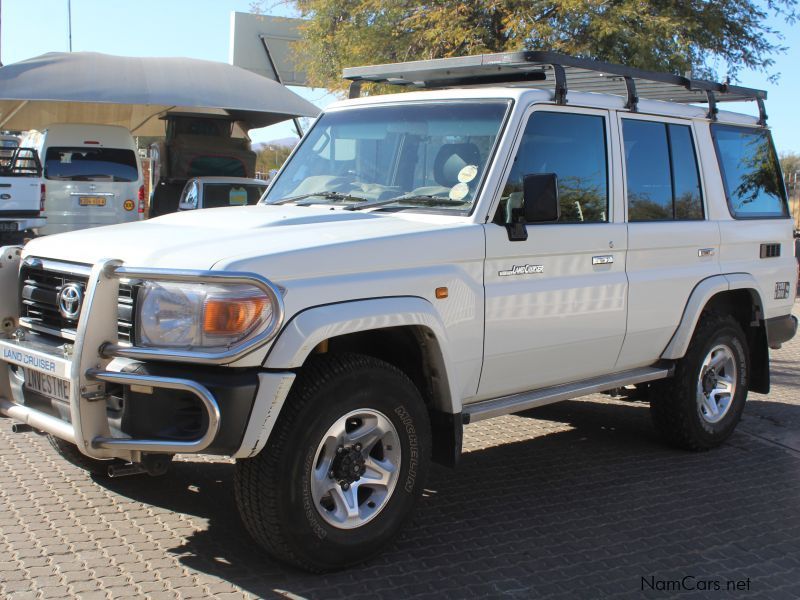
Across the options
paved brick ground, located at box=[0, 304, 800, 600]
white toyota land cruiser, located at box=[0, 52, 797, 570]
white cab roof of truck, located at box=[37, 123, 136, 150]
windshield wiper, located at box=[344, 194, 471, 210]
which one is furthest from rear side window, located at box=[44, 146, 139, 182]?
windshield wiper, located at box=[344, 194, 471, 210]

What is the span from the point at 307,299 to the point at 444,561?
4.70 ft

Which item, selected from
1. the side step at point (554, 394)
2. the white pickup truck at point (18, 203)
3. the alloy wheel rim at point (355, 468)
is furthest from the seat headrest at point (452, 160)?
the white pickup truck at point (18, 203)

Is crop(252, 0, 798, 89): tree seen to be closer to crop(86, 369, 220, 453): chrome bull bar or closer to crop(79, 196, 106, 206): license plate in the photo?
crop(79, 196, 106, 206): license plate

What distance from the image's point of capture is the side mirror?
14.6ft

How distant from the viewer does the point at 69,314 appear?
3.99 meters

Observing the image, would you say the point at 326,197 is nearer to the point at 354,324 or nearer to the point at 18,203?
the point at 354,324

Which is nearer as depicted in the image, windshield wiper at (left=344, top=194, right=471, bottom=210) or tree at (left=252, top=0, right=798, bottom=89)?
windshield wiper at (left=344, top=194, right=471, bottom=210)

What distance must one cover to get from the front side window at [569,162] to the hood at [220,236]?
22.4 inches

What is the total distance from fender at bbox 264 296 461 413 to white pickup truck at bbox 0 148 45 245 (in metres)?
13.1

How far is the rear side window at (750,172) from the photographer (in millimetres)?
6273

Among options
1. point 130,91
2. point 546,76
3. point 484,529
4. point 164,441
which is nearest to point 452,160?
point 546,76

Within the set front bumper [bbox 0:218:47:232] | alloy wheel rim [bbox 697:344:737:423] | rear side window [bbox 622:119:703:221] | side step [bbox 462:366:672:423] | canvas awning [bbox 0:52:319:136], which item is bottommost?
alloy wheel rim [bbox 697:344:737:423]

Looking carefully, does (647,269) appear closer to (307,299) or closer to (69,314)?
(307,299)

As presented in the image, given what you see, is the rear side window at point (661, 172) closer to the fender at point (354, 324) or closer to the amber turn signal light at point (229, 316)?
the fender at point (354, 324)
